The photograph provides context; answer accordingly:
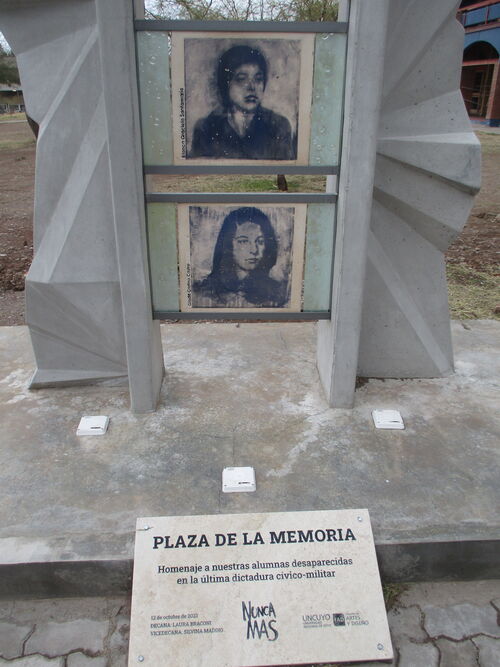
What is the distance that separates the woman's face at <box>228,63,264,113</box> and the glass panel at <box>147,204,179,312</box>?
729 mm

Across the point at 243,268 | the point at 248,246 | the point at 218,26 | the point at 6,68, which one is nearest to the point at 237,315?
the point at 243,268

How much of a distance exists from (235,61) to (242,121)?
0.33m

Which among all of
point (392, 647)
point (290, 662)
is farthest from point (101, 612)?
point (392, 647)

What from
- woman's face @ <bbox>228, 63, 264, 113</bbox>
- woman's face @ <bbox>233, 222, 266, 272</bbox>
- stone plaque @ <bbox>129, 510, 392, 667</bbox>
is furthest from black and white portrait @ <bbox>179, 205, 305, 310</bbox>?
stone plaque @ <bbox>129, 510, 392, 667</bbox>

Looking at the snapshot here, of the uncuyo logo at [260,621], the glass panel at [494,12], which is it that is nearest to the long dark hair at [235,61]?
the uncuyo logo at [260,621]

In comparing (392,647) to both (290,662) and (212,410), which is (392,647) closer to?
(290,662)

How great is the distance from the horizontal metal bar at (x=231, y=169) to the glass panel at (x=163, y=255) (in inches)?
8.8

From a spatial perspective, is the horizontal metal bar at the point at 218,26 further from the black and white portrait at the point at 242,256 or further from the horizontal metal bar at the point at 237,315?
the horizontal metal bar at the point at 237,315

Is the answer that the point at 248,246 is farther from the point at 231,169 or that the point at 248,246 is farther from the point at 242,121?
the point at 242,121

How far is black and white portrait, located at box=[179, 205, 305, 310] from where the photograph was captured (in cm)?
346

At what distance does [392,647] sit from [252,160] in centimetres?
269

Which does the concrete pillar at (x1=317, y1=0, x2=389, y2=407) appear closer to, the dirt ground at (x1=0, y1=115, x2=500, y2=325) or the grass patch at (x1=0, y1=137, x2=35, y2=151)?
the dirt ground at (x1=0, y1=115, x2=500, y2=325)

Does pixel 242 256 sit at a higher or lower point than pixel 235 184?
higher

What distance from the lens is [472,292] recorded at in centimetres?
623
